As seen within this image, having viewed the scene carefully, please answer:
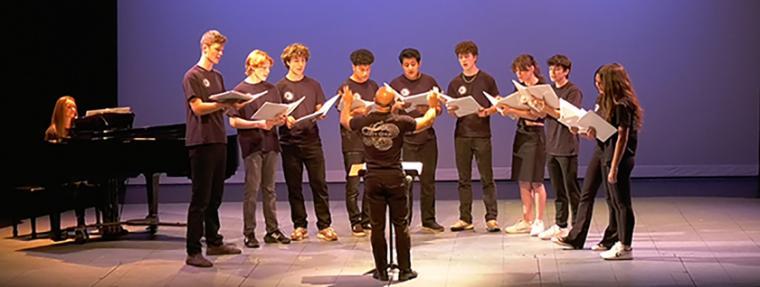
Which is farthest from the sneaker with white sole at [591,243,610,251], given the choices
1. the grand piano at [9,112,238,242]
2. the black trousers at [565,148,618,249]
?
the grand piano at [9,112,238,242]

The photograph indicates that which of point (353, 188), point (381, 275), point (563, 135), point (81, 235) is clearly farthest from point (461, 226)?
point (81, 235)

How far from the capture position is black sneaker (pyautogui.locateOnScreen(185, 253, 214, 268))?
6.96 m

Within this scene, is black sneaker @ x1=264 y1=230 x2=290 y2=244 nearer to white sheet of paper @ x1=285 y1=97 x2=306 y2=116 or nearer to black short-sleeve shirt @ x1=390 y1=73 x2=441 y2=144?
white sheet of paper @ x1=285 y1=97 x2=306 y2=116

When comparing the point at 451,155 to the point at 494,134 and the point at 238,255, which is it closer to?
the point at 494,134

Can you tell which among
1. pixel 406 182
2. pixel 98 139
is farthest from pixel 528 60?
pixel 98 139

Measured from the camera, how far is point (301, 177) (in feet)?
26.5

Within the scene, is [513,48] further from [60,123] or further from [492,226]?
[60,123]

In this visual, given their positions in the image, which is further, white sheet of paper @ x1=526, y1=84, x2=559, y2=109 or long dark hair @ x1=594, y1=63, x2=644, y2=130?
white sheet of paper @ x1=526, y1=84, x2=559, y2=109

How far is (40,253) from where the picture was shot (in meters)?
7.68

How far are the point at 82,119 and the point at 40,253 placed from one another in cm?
106

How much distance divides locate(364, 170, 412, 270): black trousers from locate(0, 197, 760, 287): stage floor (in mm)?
186

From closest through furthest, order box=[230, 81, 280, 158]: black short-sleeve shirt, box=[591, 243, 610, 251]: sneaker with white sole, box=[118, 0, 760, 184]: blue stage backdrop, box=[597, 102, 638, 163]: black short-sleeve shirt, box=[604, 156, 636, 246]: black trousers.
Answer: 1. box=[597, 102, 638, 163]: black short-sleeve shirt
2. box=[604, 156, 636, 246]: black trousers
3. box=[591, 243, 610, 251]: sneaker with white sole
4. box=[230, 81, 280, 158]: black short-sleeve shirt
5. box=[118, 0, 760, 184]: blue stage backdrop

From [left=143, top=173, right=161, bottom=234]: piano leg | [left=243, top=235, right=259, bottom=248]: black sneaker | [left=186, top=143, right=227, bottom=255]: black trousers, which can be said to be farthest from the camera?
[left=143, top=173, right=161, bottom=234]: piano leg

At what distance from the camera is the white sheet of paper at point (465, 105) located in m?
7.87
